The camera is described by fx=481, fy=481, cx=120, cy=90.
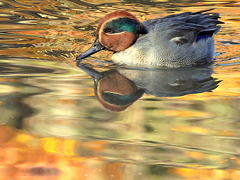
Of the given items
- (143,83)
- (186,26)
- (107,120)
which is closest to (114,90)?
(143,83)

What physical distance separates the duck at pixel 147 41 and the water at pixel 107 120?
228 millimetres

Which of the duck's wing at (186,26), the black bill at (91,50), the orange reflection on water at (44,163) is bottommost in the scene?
the black bill at (91,50)

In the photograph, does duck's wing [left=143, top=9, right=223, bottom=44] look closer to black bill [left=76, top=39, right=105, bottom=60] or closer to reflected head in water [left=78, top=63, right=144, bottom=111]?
black bill [left=76, top=39, right=105, bottom=60]

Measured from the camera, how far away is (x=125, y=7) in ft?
30.0

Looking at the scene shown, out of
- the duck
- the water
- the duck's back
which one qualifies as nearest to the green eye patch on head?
the duck

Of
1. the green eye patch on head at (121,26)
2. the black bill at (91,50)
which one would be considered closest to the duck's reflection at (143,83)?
the black bill at (91,50)

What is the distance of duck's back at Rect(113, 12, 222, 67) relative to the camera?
5.89 metres

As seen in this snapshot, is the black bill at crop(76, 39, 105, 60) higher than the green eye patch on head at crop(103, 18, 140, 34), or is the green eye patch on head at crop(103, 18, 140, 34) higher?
the green eye patch on head at crop(103, 18, 140, 34)

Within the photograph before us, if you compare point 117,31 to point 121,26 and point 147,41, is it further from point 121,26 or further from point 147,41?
point 147,41

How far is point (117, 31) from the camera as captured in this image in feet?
19.6

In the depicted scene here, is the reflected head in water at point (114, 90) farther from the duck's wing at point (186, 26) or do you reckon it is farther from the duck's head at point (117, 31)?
the duck's wing at point (186, 26)

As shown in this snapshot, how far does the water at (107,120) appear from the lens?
3.18 meters

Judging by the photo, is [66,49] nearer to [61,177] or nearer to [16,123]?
[16,123]

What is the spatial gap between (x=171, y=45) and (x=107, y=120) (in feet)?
7.45
